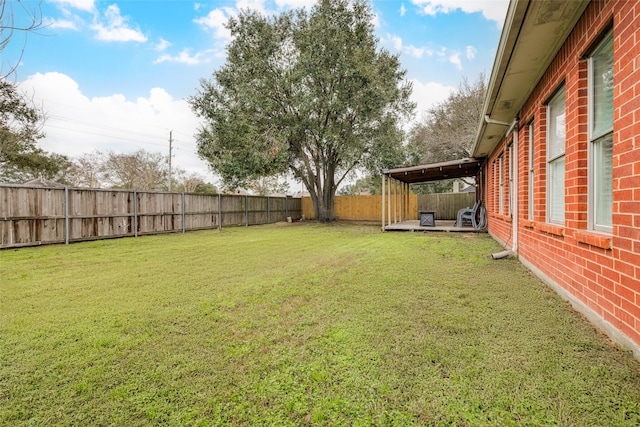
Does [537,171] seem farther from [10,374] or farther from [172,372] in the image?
[10,374]

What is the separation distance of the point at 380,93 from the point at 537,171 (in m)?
9.80

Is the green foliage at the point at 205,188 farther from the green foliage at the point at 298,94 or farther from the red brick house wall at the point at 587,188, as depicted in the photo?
the red brick house wall at the point at 587,188

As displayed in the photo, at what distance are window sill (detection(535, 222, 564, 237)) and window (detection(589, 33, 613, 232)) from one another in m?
0.50

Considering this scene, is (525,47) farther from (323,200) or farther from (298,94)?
(323,200)

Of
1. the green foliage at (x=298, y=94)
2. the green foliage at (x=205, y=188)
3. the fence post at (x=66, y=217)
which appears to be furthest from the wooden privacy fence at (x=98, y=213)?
the green foliage at (x=205, y=188)

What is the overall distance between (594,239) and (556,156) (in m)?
1.71

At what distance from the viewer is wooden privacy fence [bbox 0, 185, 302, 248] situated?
7410 mm

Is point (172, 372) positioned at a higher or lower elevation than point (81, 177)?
lower

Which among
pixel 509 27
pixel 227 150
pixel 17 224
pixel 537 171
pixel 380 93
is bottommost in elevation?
pixel 17 224

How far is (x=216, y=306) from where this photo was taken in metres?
3.04

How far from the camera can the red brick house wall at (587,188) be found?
6.21 feet

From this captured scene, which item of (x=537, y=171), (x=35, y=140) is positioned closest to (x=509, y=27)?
(x=537, y=171)

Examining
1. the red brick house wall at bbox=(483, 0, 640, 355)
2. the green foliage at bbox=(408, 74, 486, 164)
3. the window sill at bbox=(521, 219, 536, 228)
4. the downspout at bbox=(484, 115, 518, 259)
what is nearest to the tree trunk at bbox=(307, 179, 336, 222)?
the green foliage at bbox=(408, 74, 486, 164)

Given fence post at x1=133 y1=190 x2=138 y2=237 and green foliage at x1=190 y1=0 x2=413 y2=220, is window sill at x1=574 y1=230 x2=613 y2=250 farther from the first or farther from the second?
fence post at x1=133 y1=190 x2=138 y2=237
